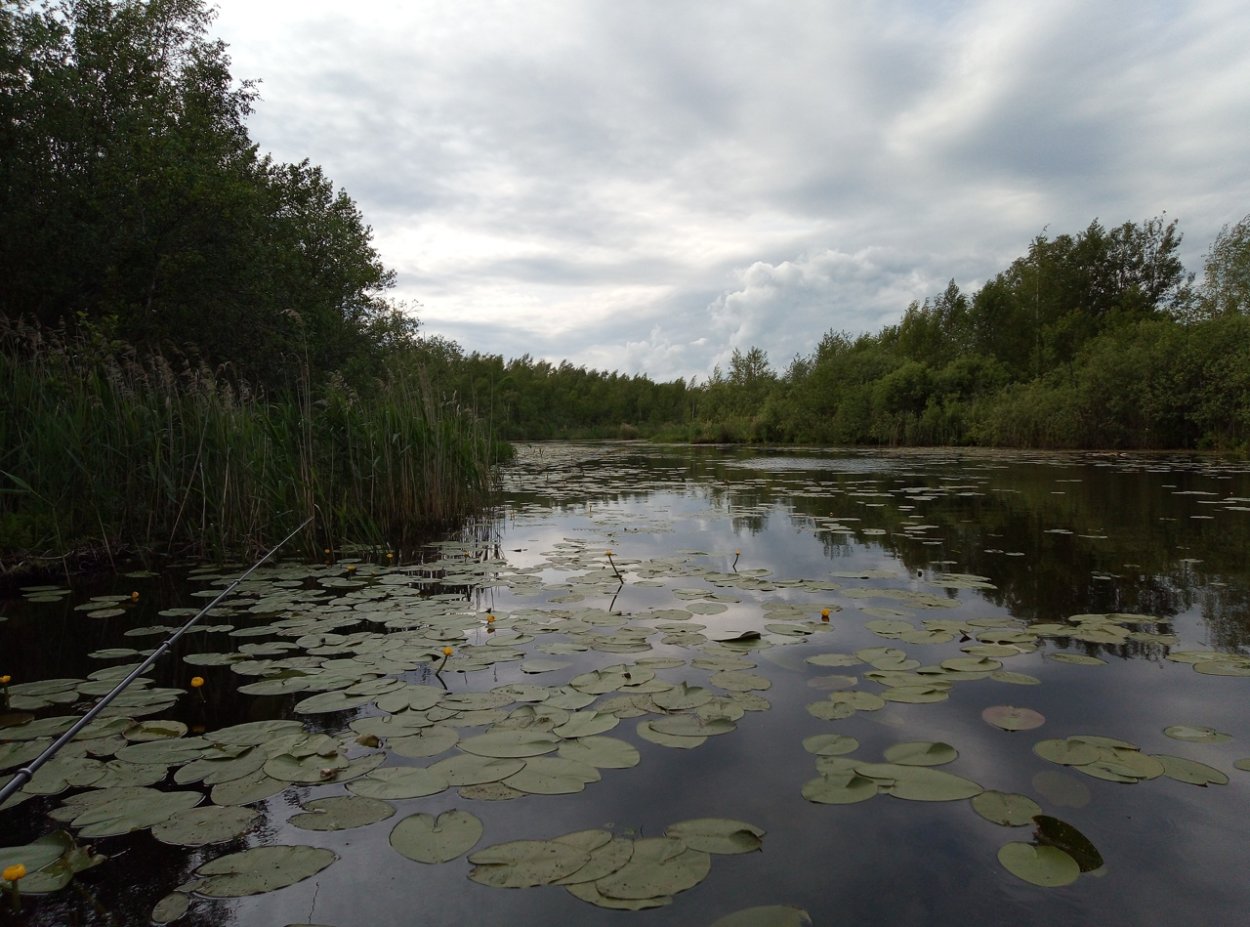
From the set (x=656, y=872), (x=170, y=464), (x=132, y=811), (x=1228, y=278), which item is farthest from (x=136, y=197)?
(x=1228, y=278)

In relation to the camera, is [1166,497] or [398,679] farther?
[1166,497]

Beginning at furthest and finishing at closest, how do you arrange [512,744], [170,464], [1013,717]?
[170,464] < [1013,717] < [512,744]

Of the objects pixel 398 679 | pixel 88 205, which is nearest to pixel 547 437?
pixel 88 205

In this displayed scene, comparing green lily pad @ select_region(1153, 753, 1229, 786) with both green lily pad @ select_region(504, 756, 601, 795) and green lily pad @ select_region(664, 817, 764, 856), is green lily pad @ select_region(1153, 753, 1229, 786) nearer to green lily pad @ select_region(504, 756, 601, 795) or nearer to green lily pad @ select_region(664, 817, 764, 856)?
green lily pad @ select_region(664, 817, 764, 856)

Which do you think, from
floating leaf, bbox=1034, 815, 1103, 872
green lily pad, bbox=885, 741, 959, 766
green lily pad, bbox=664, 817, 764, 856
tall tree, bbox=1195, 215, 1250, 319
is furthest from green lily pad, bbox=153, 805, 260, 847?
tall tree, bbox=1195, 215, 1250, 319

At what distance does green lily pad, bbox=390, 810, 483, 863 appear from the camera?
5.02 ft

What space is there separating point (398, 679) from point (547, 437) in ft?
178

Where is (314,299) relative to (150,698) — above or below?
above

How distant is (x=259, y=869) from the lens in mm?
1469

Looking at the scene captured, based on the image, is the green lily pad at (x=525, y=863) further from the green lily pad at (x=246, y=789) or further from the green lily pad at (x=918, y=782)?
the green lily pad at (x=918, y=782)

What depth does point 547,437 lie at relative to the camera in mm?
56375

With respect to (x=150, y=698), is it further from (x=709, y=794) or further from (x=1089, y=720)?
(x=1089, y=720)

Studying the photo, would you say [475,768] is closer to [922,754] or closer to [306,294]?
[922,754]

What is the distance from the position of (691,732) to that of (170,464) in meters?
4.60
